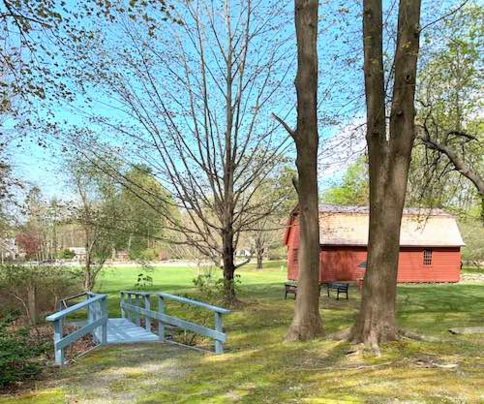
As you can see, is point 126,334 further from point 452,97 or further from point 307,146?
point 452,97

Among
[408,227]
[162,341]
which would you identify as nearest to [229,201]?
[162,341]

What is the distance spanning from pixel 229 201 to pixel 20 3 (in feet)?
32.1

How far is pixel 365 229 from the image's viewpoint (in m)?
30.4

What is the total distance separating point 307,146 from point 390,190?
81.3 inches

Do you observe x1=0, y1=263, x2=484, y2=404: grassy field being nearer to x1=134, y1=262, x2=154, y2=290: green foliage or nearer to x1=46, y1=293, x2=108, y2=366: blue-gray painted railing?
→ x1=46, y1=293, x2=108, y2=366: blue-gray painted railing

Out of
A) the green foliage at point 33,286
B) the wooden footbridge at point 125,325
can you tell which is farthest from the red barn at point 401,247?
the wooden footbridge at point 125,325

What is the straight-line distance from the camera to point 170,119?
47.8ft

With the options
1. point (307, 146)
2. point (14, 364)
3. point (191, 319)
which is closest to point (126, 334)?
point (191, 319)

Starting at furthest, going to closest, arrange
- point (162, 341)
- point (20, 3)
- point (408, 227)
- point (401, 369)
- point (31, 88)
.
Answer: point (408, 227), point (162, 341), point (31, 88), point (20, 3), point (401, 369)

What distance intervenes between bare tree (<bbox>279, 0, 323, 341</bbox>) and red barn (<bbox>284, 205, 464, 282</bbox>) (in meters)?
19.6

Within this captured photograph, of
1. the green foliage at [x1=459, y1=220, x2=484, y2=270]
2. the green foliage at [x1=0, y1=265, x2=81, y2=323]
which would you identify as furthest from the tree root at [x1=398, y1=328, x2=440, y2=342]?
the green foliage at [x1=459, y1=220, x2=484, y2=270]

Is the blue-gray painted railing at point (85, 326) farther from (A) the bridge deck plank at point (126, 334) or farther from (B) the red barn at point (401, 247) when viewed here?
(B) the red barn at point (401, 247)

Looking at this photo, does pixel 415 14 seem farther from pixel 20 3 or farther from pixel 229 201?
pixel 229 201

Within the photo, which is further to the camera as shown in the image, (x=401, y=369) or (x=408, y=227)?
(x=408, y=227)
